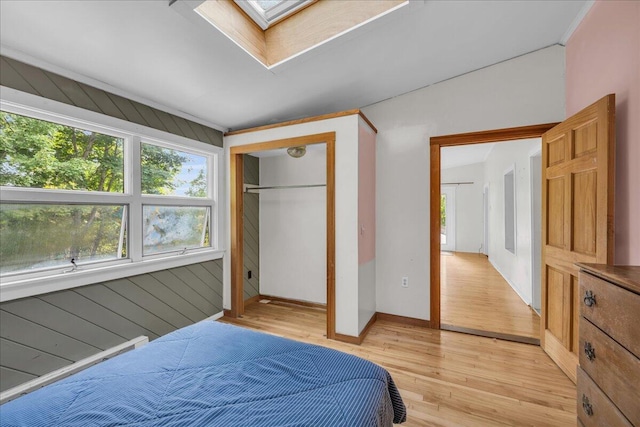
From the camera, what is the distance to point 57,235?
6.05ft

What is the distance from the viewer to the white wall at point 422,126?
2.44m

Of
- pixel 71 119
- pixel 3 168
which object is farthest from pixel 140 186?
pixel 3 168

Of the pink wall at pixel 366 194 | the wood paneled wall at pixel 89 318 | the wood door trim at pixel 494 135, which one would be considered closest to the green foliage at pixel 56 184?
the wood paneled wall at pixel 89 318

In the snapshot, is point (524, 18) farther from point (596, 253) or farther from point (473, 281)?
point (473, 281)

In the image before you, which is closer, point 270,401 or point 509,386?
point 270,401

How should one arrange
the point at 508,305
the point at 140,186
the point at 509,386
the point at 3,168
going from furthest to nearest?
the point at 508,305, the point at 140,186, the point at 509,386, the point at 3,168

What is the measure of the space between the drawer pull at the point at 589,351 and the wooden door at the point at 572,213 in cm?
70

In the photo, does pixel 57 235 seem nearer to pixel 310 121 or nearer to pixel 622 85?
pixel 310 121

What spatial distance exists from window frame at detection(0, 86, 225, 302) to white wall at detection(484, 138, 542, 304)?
4.06m

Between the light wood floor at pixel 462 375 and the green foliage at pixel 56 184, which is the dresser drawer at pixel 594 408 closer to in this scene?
the light wood floor at pixel 462 375

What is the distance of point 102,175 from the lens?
82.2 inches

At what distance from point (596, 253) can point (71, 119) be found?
3.77m

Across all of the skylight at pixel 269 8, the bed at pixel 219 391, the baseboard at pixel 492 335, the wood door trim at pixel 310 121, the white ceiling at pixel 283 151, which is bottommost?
the baseboard at pixel 492 335

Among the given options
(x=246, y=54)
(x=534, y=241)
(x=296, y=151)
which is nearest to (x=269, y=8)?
(x=246, y=54)
